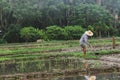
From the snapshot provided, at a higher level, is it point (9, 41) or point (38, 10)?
point (38, 10)

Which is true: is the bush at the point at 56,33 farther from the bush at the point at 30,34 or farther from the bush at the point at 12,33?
the bush at the point at 12,33

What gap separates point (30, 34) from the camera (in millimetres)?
46125

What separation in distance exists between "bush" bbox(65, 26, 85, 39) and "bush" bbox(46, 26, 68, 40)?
0.88m

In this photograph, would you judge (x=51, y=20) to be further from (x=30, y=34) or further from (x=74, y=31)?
(x=30, y=34)

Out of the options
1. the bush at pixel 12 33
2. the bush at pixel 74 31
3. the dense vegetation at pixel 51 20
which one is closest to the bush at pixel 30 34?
the dense vegetation at pixel 51 20

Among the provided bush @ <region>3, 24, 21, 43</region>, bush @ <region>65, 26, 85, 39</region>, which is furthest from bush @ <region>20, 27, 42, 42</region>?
bush @ <region>65, 26, 85, 39</region>

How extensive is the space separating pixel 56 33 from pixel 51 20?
5389mm

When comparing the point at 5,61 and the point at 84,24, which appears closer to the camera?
the point at 5,61

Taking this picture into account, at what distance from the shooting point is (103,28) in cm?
5325

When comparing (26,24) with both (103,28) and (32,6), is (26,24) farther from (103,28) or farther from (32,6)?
(103,28)

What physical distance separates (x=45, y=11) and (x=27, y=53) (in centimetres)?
2564

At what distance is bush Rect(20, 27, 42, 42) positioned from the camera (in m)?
46.1

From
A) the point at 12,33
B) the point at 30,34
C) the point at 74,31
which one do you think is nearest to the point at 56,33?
the point at 74,31

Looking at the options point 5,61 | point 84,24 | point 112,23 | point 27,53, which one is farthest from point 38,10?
point 5,61
